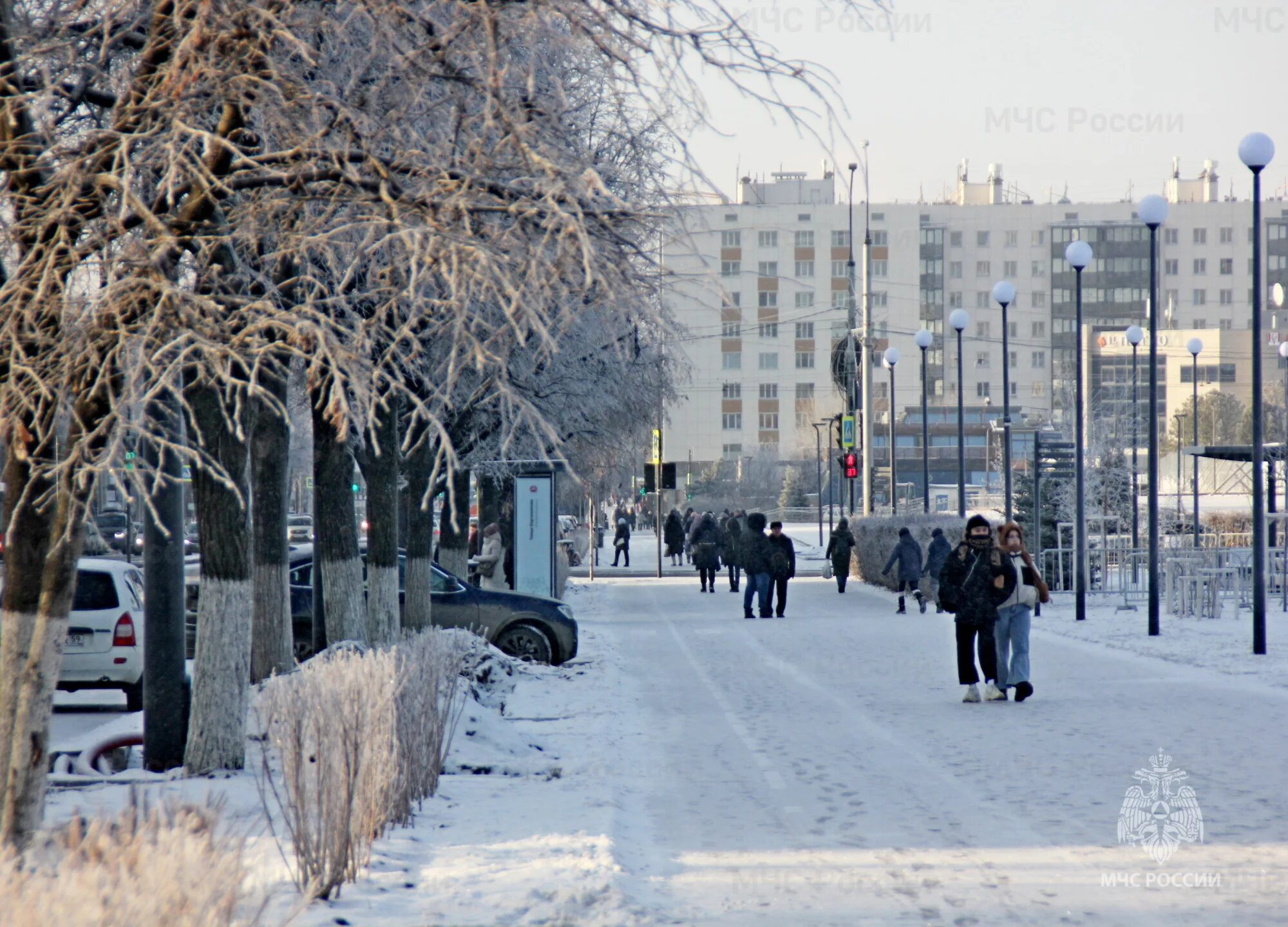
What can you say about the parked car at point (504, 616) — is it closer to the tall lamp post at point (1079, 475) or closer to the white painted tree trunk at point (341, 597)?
the white painted tree trunk at point (341, 597)

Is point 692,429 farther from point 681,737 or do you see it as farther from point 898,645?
point 681,737

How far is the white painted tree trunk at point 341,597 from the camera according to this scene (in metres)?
13.7

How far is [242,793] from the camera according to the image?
877 centimetres

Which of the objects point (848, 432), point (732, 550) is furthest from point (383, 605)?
point (848, 432)

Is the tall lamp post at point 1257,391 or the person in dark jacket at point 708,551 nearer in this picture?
the tall lamp post at point 1257,391

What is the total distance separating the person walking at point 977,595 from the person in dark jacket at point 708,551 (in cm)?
2136

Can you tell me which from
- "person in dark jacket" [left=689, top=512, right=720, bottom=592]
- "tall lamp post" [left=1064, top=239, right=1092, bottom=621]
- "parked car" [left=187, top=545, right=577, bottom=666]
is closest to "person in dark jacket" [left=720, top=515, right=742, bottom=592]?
"person in dark jacket" [left=689, top=512, right=720, bottom=592]

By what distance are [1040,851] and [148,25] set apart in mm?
5965

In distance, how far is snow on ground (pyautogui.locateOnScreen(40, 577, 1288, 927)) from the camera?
6.36 metres

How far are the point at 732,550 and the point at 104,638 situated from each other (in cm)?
2123

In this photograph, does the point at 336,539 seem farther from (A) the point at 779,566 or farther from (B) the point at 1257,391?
(A) the point at 779,566

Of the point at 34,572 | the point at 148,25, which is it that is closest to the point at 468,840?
the point at 34,572

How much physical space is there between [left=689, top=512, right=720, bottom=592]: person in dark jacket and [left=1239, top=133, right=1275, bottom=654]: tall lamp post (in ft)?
59.4

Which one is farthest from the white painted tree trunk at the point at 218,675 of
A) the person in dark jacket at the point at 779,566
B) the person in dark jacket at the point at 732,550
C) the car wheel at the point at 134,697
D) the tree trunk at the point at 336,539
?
the person in dark jacket at the point at 732,550
